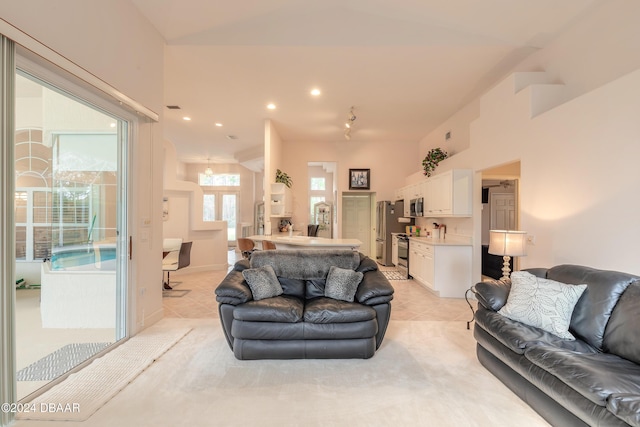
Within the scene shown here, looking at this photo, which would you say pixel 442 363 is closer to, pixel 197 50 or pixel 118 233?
pixel 118 233

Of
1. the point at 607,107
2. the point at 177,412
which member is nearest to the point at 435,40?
the point at 607,107

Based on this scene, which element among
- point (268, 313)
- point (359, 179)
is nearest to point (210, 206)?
point (359, 179)

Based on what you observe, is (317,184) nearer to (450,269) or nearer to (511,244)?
(450,269)

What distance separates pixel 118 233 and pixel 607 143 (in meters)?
5.01

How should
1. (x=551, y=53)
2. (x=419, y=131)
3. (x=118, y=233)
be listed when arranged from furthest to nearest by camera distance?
(x=419, y=131) < (x=551, y=53) < (x=118, y=233)

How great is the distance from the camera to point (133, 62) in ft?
9.81

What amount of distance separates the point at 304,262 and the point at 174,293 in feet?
9.57

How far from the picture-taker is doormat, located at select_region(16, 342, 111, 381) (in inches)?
85.3

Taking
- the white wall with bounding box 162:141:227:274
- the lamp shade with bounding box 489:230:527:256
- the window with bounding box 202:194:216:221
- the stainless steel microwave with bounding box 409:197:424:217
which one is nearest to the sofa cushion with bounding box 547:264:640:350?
the lamp shade with bounding box 489:230:527:256

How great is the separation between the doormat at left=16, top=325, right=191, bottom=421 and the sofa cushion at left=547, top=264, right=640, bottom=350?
363 cm

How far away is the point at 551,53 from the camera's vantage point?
11.3 feet

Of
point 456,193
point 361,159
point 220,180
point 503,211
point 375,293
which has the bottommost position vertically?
point 375,293

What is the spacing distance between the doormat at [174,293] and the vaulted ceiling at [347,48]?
3.58 m

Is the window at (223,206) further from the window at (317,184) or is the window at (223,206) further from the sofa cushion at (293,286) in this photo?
the sofa cushion at (293,286)
